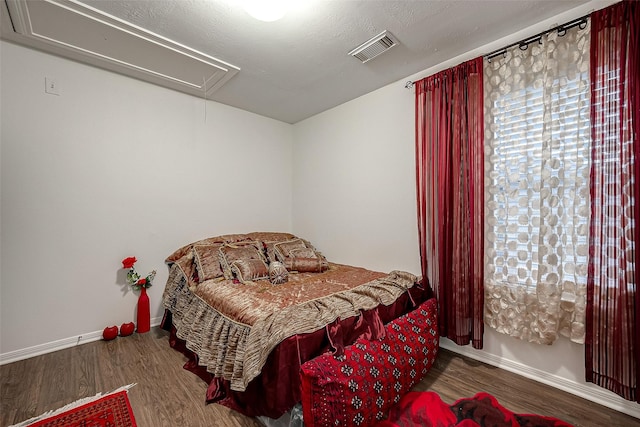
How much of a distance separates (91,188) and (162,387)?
1.89 m

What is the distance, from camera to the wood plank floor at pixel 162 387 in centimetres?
161

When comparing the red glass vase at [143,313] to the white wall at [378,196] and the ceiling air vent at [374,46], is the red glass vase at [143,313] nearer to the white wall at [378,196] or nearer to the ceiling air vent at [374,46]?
the white wall at [378,196]

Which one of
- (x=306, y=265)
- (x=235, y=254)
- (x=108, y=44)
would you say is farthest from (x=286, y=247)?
(x=108, y=44)

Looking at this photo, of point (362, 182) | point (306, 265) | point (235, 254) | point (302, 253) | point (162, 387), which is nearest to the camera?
point (162, 387)

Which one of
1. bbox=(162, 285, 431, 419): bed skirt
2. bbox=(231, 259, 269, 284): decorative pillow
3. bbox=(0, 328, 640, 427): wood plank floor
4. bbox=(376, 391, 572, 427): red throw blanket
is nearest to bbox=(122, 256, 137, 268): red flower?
bbox=(0, 328, 640, 427): wood plank floor

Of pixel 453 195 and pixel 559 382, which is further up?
pixel 453 195

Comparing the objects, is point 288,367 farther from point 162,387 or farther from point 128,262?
point 128,262

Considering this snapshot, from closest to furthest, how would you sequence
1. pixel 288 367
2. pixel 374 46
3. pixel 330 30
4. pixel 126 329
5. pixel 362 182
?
1. pixel 288 367
2. pixel 330 30
3. pixel 374 46
4. pixel 126 329
5. pixel 362 182

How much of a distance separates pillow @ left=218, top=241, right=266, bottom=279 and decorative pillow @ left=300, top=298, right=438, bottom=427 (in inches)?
61.1

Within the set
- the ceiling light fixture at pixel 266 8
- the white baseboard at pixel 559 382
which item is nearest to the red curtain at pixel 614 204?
the white baseboard at pixel 559 382

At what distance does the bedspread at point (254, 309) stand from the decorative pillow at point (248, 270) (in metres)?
0.10

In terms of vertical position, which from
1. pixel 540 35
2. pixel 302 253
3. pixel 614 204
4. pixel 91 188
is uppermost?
pixel 540 35

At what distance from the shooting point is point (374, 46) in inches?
85.0

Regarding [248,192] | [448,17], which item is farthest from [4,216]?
[448,17]
